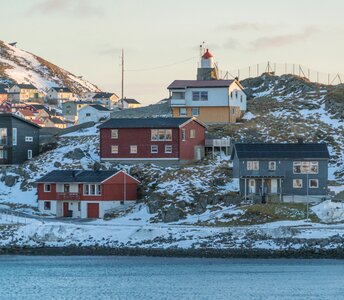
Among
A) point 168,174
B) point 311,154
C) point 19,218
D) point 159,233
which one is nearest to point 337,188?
point 311,154

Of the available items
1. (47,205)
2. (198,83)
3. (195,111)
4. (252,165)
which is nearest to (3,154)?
(47,205)

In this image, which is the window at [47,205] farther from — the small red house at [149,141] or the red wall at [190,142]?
the red wall at [190,142]

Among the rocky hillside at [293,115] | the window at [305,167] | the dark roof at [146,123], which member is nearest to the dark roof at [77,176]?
the dark roof at [146,123]

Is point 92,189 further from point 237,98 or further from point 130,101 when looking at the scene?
point 130,101

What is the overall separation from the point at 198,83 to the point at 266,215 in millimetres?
34136

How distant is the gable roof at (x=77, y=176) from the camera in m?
80.8

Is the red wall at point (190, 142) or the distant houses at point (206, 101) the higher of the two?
the distant houses at point (206, 101)

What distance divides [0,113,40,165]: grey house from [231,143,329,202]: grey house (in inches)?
1047

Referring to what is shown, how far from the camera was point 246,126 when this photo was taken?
326ft

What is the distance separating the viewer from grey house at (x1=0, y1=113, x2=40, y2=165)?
95.6 metres

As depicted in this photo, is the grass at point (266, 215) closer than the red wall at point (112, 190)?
Yes

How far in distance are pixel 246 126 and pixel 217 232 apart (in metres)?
32.9

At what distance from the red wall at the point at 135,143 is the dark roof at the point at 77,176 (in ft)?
24.4

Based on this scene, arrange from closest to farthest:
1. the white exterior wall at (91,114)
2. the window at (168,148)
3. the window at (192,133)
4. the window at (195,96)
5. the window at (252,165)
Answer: the window at (252,165) < the window at (168,148) < the window at (192,133) < the window at (195,96) < the white exterior wall at (91,114)
